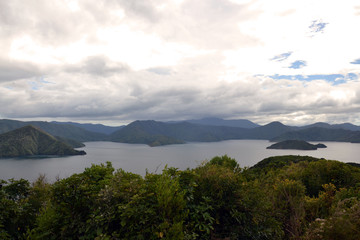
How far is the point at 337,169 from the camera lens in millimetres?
27297

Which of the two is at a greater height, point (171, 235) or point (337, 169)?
point (171, 235)

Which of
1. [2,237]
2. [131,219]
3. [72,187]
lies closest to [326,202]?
[131,219]

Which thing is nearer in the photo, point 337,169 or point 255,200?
point 255,200

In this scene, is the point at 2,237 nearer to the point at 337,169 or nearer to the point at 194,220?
the point at 194,220

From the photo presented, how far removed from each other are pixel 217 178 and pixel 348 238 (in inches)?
222

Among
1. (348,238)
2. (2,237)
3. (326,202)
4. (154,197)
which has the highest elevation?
(154,197)

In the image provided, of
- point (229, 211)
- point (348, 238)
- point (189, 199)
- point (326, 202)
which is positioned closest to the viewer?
point (348, 238)

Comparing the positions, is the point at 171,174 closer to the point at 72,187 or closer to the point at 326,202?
the point at 72,187

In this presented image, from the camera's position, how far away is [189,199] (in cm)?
941

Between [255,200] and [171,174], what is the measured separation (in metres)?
4.62

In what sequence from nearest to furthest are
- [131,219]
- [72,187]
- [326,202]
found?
[131,219], [72,187], [326,202]

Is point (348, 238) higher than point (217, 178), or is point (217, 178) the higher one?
point (217, 178)

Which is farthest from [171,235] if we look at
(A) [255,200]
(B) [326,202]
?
(B) [326,202]

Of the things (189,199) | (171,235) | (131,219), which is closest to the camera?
(171,235)
